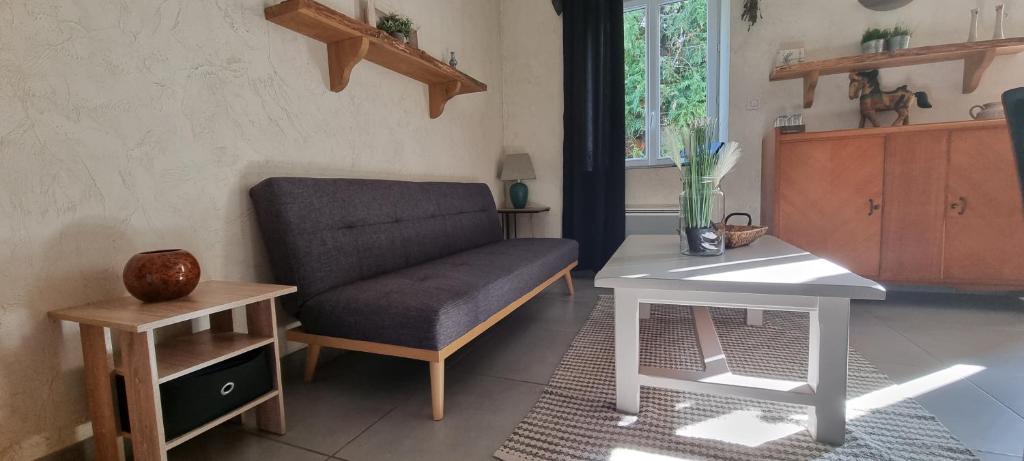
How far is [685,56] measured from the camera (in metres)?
3.29

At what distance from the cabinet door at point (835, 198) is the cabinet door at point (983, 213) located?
1.08ft

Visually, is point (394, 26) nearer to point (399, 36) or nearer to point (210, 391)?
point (399, 36)

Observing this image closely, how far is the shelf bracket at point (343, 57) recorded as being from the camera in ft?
5.95

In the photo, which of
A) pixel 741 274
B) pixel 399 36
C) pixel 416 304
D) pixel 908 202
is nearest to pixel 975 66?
pixel 908 202

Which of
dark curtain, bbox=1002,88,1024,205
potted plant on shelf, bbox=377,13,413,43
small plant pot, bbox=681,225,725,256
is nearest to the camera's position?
dark curtain, bbox=1002,88,1024,205

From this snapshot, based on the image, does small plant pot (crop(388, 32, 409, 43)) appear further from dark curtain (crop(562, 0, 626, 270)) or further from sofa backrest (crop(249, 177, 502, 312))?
dark curtain (crop(562, 0, 626, 270))

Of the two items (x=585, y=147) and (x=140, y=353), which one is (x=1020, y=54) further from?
(x=140, y=353)

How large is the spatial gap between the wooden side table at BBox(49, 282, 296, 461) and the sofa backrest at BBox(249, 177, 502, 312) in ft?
0.87

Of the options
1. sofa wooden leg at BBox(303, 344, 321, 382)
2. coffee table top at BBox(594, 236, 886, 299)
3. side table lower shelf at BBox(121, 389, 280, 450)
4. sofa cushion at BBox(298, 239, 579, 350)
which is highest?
coffee table top at BBox(594, 236, 886, 299)

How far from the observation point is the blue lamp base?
137 inches

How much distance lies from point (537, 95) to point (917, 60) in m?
2.52

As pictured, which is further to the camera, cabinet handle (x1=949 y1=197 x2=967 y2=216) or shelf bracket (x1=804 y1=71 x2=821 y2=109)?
shelf bracket (x1=804 y1=71 x2=821 y2=109)

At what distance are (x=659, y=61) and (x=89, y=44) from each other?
3.36 meters

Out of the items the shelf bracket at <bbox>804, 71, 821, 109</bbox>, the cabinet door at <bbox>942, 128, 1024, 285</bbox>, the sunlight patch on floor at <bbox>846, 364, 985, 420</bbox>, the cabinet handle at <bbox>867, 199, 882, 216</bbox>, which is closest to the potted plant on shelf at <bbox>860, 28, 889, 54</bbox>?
the shelf bracket at <bbox>804, 71, 821, 109</bbox>
